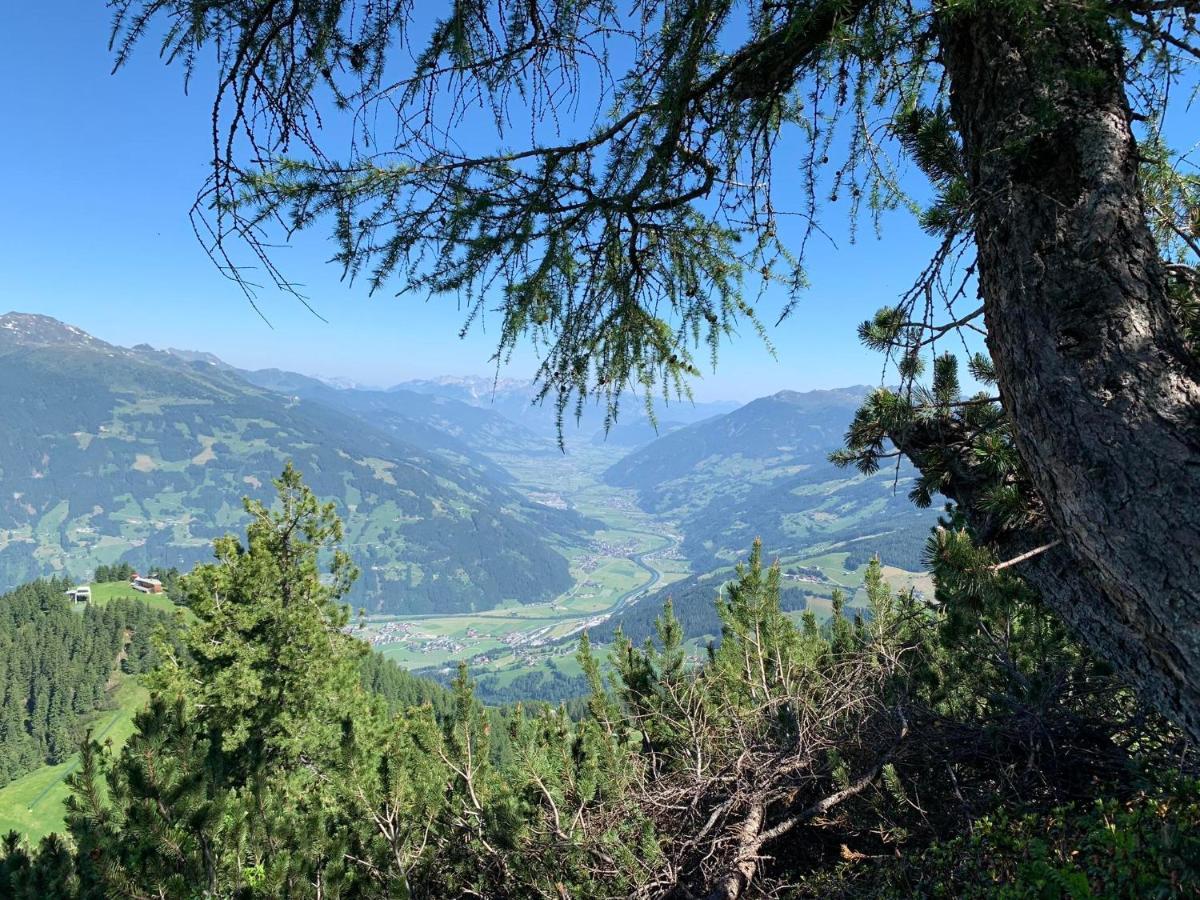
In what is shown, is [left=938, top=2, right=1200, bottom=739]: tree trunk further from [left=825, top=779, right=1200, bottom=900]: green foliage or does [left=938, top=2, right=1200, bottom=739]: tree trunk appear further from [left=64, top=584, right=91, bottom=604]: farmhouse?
[left=64, top=584, right=91, bottom=604]: farmhouse

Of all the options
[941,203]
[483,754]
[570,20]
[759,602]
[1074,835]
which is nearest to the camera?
[941,203]

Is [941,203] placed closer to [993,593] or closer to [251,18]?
[993,593]

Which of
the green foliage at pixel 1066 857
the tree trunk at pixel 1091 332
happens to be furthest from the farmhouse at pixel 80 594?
the tree trunk at pixel 1091 332

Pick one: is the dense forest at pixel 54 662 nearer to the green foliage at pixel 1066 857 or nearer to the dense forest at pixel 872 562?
the dense forest at pixel 872 562

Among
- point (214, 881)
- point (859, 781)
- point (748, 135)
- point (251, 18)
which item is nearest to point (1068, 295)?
point (748, 135)

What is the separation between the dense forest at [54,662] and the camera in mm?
63375

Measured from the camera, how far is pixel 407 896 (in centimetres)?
329

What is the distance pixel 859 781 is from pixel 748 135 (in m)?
3.83

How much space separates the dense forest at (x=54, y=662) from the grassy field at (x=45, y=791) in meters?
1.64

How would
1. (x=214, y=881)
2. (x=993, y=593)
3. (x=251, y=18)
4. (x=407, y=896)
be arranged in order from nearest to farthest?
(x=251, y=18), (x=993, y=593), (x=214, y=881), (x=407, y=896)

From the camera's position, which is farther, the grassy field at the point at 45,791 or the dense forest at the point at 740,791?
the grassy field at the point at 45,791

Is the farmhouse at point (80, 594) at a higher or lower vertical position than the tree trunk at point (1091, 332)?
lower

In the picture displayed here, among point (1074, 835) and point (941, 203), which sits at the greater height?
point (941, 203)

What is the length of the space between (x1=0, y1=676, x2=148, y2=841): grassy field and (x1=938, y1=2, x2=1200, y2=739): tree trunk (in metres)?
55.7
